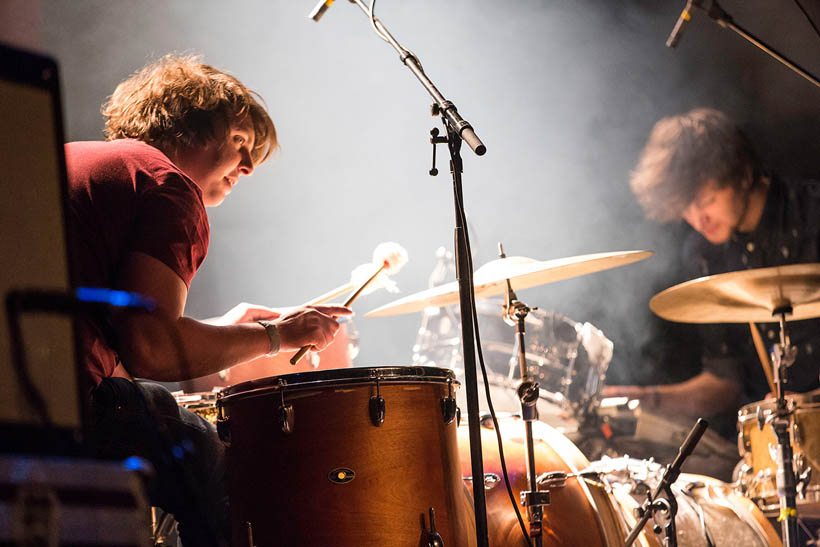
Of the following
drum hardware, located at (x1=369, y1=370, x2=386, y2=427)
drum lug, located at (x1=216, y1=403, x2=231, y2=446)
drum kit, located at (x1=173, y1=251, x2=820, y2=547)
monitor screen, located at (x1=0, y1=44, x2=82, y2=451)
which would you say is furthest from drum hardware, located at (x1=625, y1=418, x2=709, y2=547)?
monitor screen, located at (x1=0, y1=44, x2=82, y2=451)

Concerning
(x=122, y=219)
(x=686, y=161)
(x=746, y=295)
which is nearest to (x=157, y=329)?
(x=122, y=219)

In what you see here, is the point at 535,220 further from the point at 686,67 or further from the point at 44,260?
the point at 44,260

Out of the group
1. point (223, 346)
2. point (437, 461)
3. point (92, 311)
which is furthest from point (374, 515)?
point (92, 311)

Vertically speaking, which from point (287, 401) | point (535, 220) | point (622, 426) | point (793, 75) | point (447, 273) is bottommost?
point (622, 426)

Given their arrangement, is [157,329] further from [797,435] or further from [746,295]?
[797,435]

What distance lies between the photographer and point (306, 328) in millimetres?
1765

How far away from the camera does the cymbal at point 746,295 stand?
8.70ft

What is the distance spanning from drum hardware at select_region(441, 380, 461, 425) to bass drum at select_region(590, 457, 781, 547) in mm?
1111

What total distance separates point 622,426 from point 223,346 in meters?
2.93

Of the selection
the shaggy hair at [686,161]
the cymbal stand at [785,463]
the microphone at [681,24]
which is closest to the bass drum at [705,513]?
the cymbal stand at [785,463]

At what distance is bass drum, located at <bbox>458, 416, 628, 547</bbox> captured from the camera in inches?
86.7

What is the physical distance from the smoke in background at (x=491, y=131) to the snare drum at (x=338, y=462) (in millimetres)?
2490

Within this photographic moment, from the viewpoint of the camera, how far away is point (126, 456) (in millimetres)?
1517

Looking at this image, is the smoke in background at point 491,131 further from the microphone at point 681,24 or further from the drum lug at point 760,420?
the microphone at point 681,24
